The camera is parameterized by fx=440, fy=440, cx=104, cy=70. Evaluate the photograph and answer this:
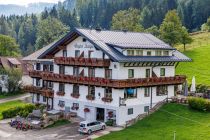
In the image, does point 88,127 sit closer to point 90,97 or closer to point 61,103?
point 90,97

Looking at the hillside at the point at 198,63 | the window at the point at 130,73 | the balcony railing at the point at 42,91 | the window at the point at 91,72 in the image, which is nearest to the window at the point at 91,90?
the window at the point at 91,72

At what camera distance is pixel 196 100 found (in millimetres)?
62594

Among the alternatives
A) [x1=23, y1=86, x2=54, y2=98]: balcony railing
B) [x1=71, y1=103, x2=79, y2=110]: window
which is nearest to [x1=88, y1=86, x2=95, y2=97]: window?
[x1=71, y1=103, x2=79, y2=110]: window

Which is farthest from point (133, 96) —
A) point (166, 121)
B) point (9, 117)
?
point (9, 117)

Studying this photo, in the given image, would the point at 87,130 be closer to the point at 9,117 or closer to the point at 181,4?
the point at 9,117

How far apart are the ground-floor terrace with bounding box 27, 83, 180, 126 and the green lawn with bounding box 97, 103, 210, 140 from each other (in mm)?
2229

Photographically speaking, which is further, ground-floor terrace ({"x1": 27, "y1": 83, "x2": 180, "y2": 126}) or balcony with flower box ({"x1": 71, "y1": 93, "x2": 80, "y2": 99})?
balcony with flower box ({"x1": 71, "y1": 93, "x2": 80, "y2": 99})

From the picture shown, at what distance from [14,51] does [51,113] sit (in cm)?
8772

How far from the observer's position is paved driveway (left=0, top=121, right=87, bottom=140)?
56.9m

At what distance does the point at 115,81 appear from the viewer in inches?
2392

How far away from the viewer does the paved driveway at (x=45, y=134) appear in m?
56.9

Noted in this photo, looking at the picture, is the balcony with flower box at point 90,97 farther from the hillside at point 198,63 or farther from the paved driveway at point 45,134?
the hillside at point 198,63

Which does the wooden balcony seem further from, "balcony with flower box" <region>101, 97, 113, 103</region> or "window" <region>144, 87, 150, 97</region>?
"window" <region>144, 87, 150, 97</region>

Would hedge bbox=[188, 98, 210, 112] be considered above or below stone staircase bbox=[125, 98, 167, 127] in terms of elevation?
above
